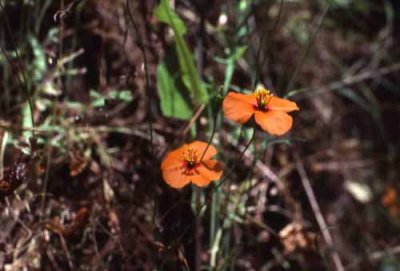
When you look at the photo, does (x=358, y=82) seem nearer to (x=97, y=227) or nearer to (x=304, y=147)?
(x=304, y=147)

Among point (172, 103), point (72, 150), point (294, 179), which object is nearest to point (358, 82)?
point (294, 179)

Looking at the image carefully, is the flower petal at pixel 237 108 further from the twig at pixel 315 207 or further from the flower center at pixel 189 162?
the twig at pixel 315 207

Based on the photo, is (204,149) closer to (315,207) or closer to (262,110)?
(262,110)

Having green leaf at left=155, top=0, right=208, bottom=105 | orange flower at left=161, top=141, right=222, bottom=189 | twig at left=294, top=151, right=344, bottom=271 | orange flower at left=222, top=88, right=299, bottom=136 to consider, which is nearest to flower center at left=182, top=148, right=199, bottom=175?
orange flower at left=161, top=141, right=222, bottom=189

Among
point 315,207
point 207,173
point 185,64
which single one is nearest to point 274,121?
point 207,173

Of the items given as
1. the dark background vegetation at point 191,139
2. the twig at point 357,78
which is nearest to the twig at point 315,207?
the dark background vegetation at point 191,139

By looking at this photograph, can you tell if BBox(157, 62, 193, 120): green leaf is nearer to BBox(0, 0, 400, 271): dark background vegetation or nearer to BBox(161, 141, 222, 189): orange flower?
BBox(0, 0, 400, 271): dark background vegetation
